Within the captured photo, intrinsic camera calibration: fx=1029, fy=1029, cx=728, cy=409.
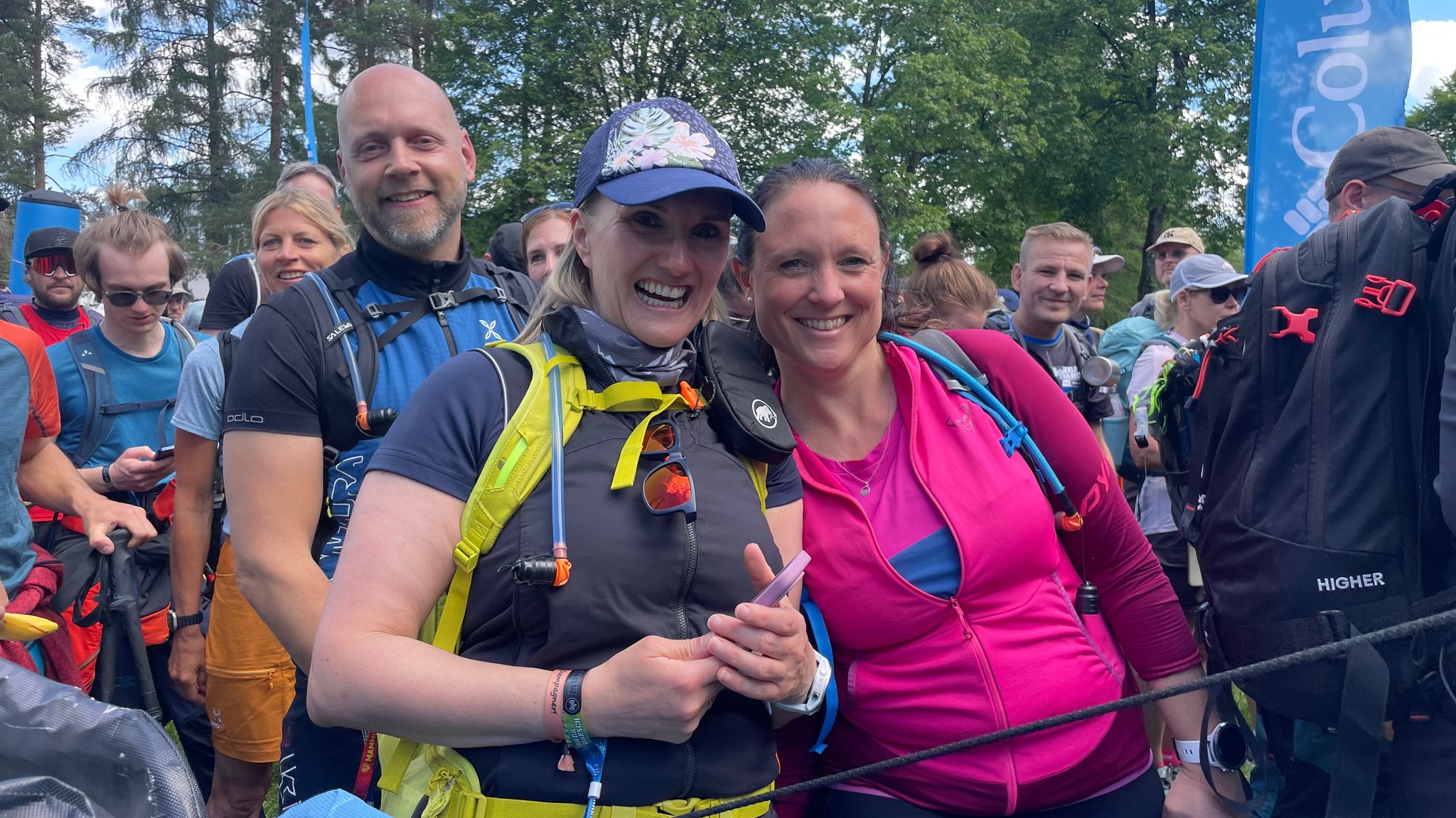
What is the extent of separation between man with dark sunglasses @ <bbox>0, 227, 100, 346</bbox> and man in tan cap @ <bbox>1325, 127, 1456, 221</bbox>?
590cm

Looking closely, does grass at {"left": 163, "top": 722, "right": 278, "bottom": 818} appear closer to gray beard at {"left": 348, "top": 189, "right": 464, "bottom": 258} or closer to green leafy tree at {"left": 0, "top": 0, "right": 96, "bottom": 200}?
gray beard at {"left": 348, "top": 189, "right": 464, "bottom": 258}

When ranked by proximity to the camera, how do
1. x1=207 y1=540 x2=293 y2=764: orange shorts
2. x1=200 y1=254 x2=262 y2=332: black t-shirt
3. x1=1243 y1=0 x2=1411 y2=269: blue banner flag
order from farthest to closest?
x1=1243 y1=0 x2=1411 y2=269: blue banner flag
x1=200 y1=254 x2=262 y2=332: black t-shirt
x1=207 y1=540 x2=293 y2=764: orange shorts

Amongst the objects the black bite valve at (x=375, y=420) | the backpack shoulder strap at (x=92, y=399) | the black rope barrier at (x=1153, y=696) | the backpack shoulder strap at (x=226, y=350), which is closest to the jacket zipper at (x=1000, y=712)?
the black rope barrier at (x=1153, y=696)

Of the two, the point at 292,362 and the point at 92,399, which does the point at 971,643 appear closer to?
the point at 292,362

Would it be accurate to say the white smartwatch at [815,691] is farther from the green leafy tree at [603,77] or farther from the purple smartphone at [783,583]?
the green leafy tree at [603,77]

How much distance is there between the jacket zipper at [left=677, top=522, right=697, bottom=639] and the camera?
1.63 meters

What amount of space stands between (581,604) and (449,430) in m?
0.34

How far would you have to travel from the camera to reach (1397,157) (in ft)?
8.82

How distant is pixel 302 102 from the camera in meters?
24.0

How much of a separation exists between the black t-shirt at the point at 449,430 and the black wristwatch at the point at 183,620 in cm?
219

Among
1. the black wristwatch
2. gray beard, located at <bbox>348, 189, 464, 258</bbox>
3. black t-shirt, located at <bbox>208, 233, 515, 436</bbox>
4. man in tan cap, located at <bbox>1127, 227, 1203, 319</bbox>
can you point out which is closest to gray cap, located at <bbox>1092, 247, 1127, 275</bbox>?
man in tan cap, located at <bbox>1127, 227, 1203, 319</bbox>

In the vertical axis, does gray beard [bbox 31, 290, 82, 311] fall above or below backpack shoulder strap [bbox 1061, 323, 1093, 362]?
above

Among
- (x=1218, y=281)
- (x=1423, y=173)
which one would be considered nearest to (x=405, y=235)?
(x=1423, y=173)

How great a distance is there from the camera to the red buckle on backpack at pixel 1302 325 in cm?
196
